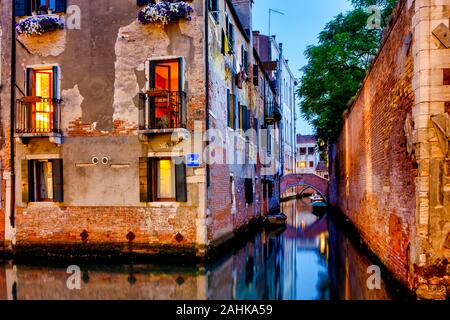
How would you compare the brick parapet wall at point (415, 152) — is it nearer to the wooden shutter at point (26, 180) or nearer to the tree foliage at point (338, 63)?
the wooden shutter at point (26, 180)

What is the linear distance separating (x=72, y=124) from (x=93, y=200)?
2221mm

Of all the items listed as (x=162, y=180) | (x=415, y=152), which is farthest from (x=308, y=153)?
(x=415, y=152)

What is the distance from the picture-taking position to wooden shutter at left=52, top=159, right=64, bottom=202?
12203 mm

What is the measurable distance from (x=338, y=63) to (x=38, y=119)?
14.7 meters

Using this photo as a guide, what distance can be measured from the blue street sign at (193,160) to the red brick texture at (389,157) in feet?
14.7

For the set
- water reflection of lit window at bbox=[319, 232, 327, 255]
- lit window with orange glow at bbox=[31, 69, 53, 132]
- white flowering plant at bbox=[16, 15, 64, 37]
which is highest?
white flowering plant at bbox=[16, 15, 64, 37]

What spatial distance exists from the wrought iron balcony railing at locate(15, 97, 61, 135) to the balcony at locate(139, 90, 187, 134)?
2.48 meters

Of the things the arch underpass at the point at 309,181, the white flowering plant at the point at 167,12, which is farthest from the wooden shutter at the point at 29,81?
the arch underpass at the point at 309,181

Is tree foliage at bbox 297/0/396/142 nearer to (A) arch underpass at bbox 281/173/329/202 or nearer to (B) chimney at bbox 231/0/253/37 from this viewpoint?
(B) chimney at bbox 231/0/253/37

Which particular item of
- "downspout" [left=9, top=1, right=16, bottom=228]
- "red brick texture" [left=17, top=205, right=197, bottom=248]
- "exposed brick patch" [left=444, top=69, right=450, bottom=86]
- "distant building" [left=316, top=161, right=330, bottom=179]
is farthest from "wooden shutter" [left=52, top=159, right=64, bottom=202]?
"distant building" [left=316, top=161, right=330, bottom=179]

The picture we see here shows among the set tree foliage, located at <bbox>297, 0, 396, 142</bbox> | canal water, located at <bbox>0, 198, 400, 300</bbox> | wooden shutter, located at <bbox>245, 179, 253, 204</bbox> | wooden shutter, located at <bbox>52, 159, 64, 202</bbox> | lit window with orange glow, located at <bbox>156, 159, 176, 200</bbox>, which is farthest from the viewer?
tree foliage, located at <bbox>297, 0, 396, 142</bbox>

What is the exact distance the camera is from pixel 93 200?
39.6ft

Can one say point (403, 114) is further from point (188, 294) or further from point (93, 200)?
point (93, 200)

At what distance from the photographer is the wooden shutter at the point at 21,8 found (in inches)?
497
